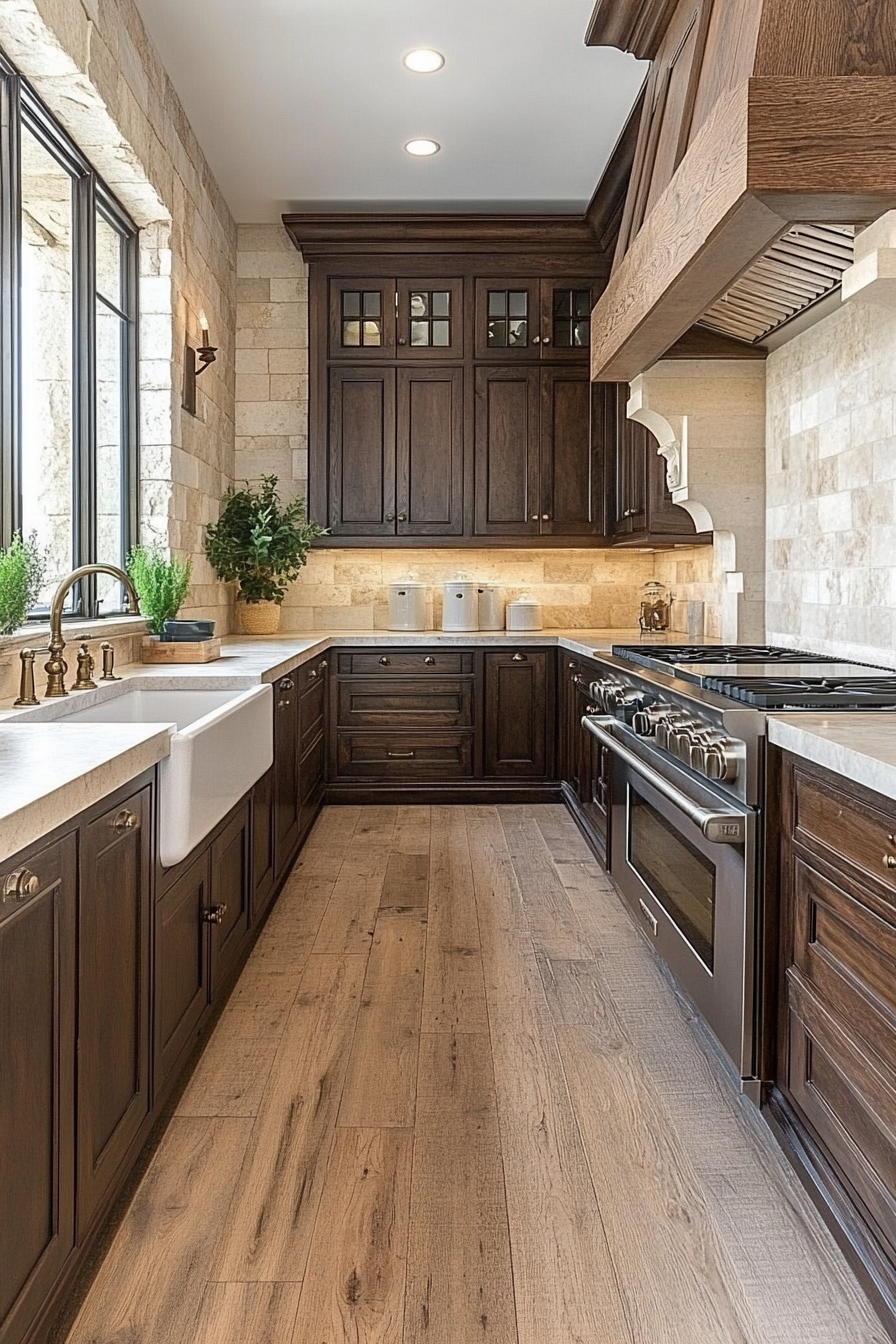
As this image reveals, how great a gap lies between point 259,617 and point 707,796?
337 centimetres

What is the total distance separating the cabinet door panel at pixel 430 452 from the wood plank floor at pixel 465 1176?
273 centimetres

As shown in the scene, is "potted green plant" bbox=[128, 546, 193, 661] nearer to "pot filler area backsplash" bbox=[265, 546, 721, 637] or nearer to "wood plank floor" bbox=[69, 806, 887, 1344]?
"wood plank floor" bbox=[69, 806, 887, 1344]

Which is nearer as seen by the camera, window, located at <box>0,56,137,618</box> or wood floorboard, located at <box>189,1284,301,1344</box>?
wood floorboard, located at <box>189,1284,301,1344</box>

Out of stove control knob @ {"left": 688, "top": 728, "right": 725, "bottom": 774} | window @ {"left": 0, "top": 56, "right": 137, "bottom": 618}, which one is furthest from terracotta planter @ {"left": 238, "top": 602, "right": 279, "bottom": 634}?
stove control knob @ {"left": 688, "top": 728, "right": 725, "bottom": 774}

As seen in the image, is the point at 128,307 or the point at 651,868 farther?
the point at 128,307

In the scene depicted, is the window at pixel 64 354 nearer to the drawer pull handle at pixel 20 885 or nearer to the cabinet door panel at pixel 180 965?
the cabinet door panel at pixel 180 965

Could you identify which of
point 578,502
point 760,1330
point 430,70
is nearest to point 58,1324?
point 760,1330

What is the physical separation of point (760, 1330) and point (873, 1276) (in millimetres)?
192

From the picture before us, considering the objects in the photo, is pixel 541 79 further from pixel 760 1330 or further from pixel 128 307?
pixel 760 1330

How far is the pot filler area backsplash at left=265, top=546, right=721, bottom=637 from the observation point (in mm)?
5832

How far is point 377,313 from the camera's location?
5430 millimetres

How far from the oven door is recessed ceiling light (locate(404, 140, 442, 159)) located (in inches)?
110

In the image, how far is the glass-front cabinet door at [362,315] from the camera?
5398 mm

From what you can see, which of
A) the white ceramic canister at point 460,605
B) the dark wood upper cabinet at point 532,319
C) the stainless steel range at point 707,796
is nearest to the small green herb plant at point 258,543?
the white ceramic canister at point 460,605
